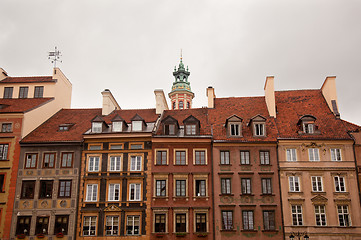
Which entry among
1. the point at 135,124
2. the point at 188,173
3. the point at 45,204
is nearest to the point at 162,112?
the point at 135,124

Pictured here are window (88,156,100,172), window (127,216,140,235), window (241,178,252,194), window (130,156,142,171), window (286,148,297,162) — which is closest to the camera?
window (127,216,140,235)

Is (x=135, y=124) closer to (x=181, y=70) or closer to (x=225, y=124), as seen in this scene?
(x=225, y=124)

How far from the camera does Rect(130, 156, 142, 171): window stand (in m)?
34.5

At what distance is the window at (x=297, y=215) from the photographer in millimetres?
32344

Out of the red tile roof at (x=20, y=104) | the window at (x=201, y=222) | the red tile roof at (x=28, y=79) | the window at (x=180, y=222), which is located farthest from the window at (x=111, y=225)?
the red tile roof at (x=28, y=79)

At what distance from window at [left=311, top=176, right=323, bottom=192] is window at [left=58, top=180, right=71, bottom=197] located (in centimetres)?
2040

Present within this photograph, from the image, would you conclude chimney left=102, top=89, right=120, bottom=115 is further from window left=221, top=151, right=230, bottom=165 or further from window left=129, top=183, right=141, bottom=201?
window left=221, top=151, right=230, bottom=165

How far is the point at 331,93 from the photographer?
3853 centimetres

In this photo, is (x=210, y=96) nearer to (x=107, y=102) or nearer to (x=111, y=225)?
(x=107, y=102)

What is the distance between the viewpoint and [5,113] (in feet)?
119

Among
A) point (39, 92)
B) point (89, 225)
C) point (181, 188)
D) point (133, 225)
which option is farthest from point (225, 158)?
point (39, 92)

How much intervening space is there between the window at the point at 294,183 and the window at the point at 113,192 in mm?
14404

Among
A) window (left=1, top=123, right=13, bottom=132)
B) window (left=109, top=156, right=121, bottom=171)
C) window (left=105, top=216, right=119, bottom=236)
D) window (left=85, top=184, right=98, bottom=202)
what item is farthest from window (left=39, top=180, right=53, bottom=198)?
window (left=1, top=123, right=13, bottom=132)

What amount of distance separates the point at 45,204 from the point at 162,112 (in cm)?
1398
